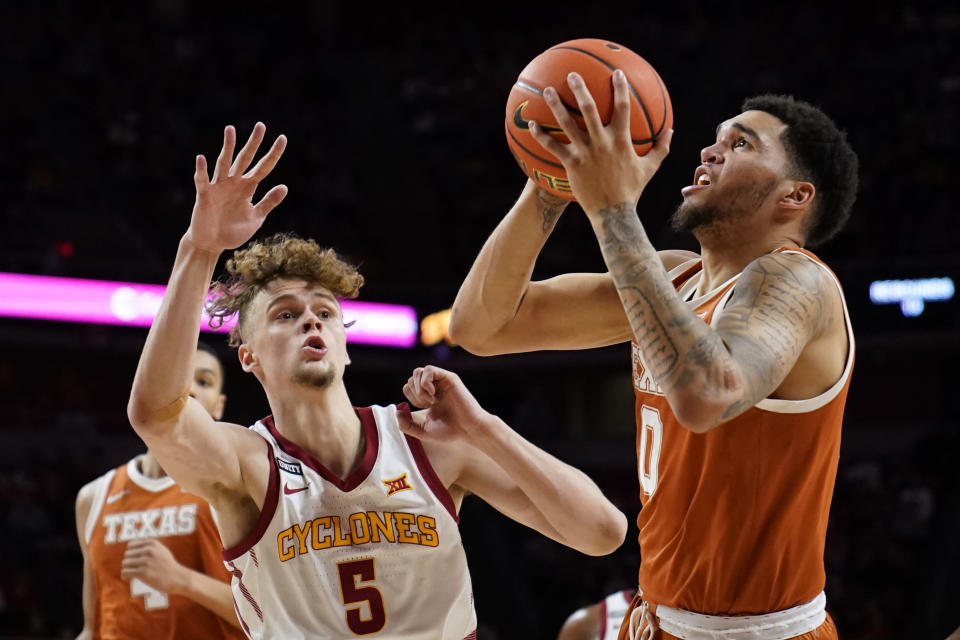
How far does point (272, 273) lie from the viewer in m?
3.22

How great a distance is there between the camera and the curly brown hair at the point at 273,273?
3205mm

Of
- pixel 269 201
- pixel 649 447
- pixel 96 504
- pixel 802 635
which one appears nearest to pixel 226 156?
pixel 269 201

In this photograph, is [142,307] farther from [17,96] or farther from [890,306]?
[890,306]

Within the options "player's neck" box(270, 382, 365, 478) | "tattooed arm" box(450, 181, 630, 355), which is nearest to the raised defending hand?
"player's neck" box(270, 382, 365, 478)

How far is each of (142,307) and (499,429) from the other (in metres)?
8.38

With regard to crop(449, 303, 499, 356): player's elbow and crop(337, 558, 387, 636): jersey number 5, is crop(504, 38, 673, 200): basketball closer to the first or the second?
crop(449, 303, 499, 356): player's elbow

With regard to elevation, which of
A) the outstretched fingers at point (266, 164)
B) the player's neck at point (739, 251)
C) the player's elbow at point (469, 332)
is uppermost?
the outstretched fingers at point (266, 164)

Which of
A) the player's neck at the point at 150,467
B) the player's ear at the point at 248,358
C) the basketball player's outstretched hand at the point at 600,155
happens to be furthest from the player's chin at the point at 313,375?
the player's neck at the point at 150,467

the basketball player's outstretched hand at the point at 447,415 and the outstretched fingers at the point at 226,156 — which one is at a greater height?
the outstretched fingers at the point at 226,156

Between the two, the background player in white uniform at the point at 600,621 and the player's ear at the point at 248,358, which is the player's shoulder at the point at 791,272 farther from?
the background player in white uniform at the point at 600,621

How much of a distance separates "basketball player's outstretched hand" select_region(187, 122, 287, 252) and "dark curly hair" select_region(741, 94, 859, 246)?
3.89ft

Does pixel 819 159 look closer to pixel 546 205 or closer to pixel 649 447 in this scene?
pixel 546 205

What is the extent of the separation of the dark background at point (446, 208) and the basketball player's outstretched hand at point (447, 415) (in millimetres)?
7617

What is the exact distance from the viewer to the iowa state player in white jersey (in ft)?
8.64
